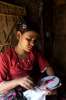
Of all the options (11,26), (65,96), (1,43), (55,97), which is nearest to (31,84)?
(55,97)

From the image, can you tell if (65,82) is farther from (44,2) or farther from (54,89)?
(44,2)

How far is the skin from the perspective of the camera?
1.46 meters

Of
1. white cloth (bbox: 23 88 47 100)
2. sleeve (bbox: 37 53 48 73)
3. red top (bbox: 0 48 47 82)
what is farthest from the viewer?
sleeve (bbox: 37 53 48 73)

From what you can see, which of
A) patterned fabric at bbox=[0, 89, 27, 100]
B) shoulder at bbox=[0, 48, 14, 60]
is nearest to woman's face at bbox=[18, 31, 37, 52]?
shoulder at bbox=[0, 48, 14, 60]

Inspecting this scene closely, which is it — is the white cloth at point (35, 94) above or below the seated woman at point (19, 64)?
below

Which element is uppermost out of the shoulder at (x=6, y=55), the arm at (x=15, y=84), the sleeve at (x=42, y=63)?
the shoulder at (x=6, y=55)

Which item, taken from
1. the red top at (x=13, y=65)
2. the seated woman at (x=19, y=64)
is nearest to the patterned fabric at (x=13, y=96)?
the seated woman at (x=19, y=64)

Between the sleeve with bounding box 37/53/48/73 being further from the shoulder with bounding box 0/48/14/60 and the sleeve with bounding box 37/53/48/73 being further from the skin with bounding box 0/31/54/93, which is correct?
the shoulder with bounding box 0/48/14/60

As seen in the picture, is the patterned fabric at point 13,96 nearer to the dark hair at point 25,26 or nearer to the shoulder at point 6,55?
the shoulder at point 6,55

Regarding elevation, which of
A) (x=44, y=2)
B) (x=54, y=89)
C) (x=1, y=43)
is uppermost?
(x=44, y=2)

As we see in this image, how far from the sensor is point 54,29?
2301mm

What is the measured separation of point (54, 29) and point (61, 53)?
0.28 metres

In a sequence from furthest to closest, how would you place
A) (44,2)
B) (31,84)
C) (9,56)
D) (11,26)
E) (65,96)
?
(44,2), (11,26), (65,96), (9,56), (31,84)

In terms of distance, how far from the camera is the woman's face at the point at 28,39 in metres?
1.57
